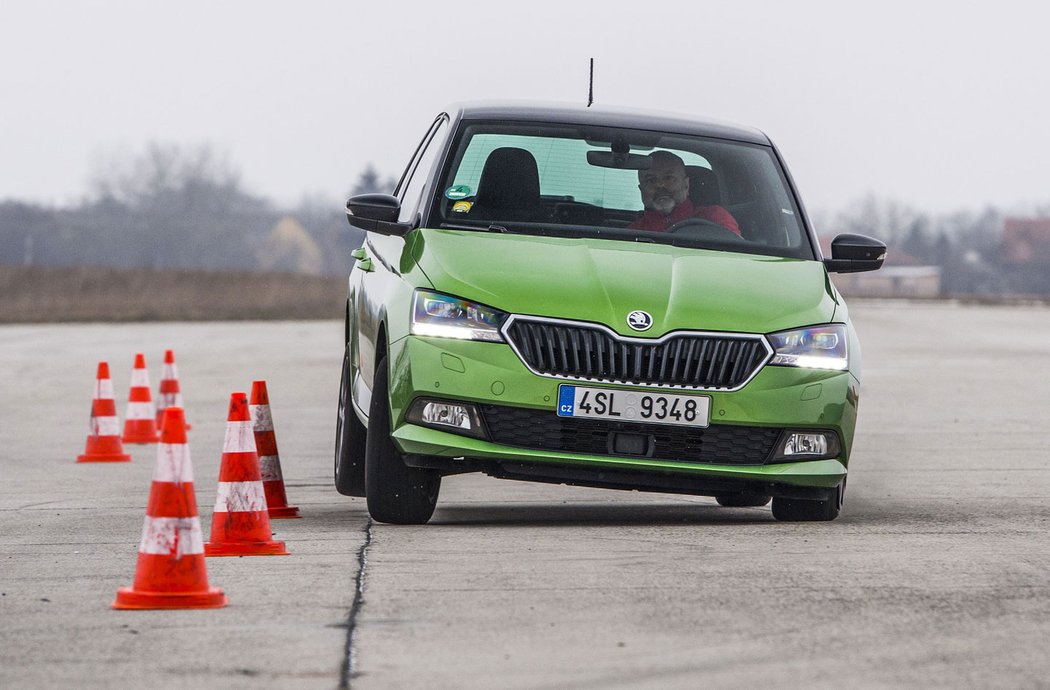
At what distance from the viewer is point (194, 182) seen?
138625 mm

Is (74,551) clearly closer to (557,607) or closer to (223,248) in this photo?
(557,607)

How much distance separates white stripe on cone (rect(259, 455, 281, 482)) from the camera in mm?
8578

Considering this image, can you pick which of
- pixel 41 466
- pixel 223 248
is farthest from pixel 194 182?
pixel 41 466

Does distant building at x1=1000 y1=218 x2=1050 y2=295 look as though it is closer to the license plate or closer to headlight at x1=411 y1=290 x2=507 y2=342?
the license plate

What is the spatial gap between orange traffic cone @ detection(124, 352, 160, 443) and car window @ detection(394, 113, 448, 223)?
4871 mm

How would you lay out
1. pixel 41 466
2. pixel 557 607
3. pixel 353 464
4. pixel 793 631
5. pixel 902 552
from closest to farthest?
pixel 793 631, pixel 557 607, pixel 902 552, pixel 353 464, pixel 41 466

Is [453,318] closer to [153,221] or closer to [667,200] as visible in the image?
[667,200]

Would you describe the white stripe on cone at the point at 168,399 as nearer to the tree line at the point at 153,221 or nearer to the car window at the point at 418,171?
the car window at the point at 418,171

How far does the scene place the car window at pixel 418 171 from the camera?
8.49 meters

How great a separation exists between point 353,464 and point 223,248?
134038 mm

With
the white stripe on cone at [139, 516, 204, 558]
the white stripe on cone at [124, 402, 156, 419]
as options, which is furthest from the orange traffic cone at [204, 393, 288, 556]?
the white stripe on cone at [124, 402, 156, 419]

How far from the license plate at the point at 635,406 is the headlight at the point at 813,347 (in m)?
0.38

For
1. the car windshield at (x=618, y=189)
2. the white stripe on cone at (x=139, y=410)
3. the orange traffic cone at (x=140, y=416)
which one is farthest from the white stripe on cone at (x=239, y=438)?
the white stripe on cone at (x=139, y=410)

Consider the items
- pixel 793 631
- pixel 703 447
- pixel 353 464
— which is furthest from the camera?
pixel 353 464
